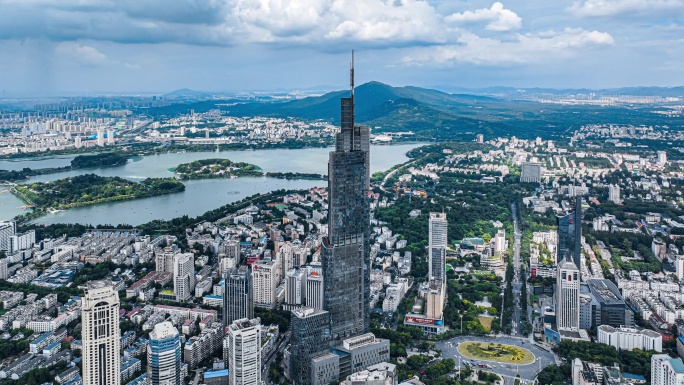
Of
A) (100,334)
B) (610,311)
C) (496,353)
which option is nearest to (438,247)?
(496,353)

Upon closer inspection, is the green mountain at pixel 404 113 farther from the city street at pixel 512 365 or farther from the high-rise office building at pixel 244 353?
the high-rise office building at pixel 244 353

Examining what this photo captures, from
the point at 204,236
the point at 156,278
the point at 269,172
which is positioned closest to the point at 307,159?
the point at 269,172

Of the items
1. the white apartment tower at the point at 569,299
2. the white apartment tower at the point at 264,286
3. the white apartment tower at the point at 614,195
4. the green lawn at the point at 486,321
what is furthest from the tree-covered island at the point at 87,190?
the white apartment tower at the point at 569,299

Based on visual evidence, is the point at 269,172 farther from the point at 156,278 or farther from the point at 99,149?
the point at 156,278

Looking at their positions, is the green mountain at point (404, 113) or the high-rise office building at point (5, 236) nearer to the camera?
the high-rise office building at point (5, 236)

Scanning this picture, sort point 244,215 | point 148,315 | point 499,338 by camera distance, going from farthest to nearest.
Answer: point 244,215 < point 148,315 < point 499,338

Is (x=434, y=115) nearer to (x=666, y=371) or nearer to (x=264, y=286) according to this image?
(x=264, y=286)
